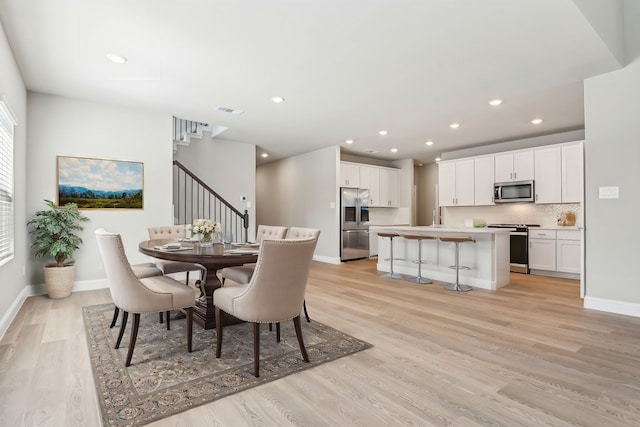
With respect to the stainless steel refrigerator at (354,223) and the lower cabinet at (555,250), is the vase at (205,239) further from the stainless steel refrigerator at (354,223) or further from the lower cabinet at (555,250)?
the lower cabinet at (555,250)

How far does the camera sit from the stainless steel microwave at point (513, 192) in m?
6.01

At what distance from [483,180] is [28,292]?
7630mm

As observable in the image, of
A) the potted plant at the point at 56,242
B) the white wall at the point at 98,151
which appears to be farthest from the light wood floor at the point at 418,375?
Answer: the white wall at the point at 98,151

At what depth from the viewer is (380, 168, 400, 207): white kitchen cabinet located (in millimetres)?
8539

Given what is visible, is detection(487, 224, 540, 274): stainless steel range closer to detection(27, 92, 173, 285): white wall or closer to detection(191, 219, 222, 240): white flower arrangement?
detection(191, 219, 222, 240): white flower arrangement

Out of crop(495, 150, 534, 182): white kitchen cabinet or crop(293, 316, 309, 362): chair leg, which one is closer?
crop(293, 316, 309, 362): chair leg

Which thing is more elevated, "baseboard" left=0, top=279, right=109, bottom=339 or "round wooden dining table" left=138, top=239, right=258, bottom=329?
"round wooden dining table" left=138, top=239, right=258, bottom=329

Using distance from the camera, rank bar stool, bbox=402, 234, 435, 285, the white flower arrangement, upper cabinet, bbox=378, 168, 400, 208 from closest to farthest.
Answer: the white flower arrangement → bar stool, bbox=402, 234, 435, 285 → upper cabinet, bbox=378, 168, 400, 208

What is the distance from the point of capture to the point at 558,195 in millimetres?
5750

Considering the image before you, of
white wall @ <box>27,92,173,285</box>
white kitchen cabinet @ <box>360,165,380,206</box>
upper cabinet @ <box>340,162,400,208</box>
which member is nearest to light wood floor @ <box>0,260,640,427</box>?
white wall @ <box>27,92,173,285</box>

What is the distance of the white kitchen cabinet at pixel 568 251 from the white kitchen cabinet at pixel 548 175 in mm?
605

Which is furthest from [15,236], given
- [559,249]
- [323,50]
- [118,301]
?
[559,249]

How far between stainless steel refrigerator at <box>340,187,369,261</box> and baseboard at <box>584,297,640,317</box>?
14.5 ft

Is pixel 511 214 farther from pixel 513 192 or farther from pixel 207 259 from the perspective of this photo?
pixel 207 259
